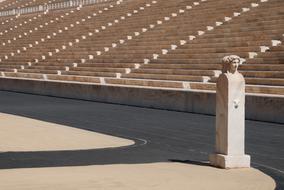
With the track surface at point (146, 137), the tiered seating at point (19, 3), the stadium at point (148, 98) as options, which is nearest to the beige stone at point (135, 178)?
the stadium at point (148, 98)

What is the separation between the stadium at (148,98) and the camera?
7.93 metres

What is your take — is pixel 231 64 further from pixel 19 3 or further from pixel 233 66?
pixel 19 3

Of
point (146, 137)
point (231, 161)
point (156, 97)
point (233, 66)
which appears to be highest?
point (233, 66)

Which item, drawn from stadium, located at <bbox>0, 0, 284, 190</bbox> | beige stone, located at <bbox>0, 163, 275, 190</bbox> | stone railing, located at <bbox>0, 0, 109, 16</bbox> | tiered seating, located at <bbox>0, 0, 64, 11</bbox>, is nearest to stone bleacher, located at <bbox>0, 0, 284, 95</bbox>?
stadium, located at <bbox>0, 0, 284, 190</bbox>

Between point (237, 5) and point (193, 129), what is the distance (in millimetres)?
14484

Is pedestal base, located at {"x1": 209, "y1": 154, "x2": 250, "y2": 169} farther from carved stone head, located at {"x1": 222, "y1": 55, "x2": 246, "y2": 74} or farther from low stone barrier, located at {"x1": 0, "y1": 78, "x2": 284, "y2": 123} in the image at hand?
low stone barrier, located at {"x1": 0, "y1": 78, "x2": 284, "y2": 123}

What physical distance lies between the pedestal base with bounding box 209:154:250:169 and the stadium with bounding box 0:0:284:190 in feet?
0.05

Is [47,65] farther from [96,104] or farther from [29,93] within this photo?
[96,104]

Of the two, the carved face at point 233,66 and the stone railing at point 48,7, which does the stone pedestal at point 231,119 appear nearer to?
the carved face at point 233,66

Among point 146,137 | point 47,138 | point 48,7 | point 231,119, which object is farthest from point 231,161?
point 48,7

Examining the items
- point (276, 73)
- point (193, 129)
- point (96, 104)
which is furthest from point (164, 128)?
point (96, 104)

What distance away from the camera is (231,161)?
805cm

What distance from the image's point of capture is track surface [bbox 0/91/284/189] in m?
8.77

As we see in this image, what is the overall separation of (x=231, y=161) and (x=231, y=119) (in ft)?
1.71
